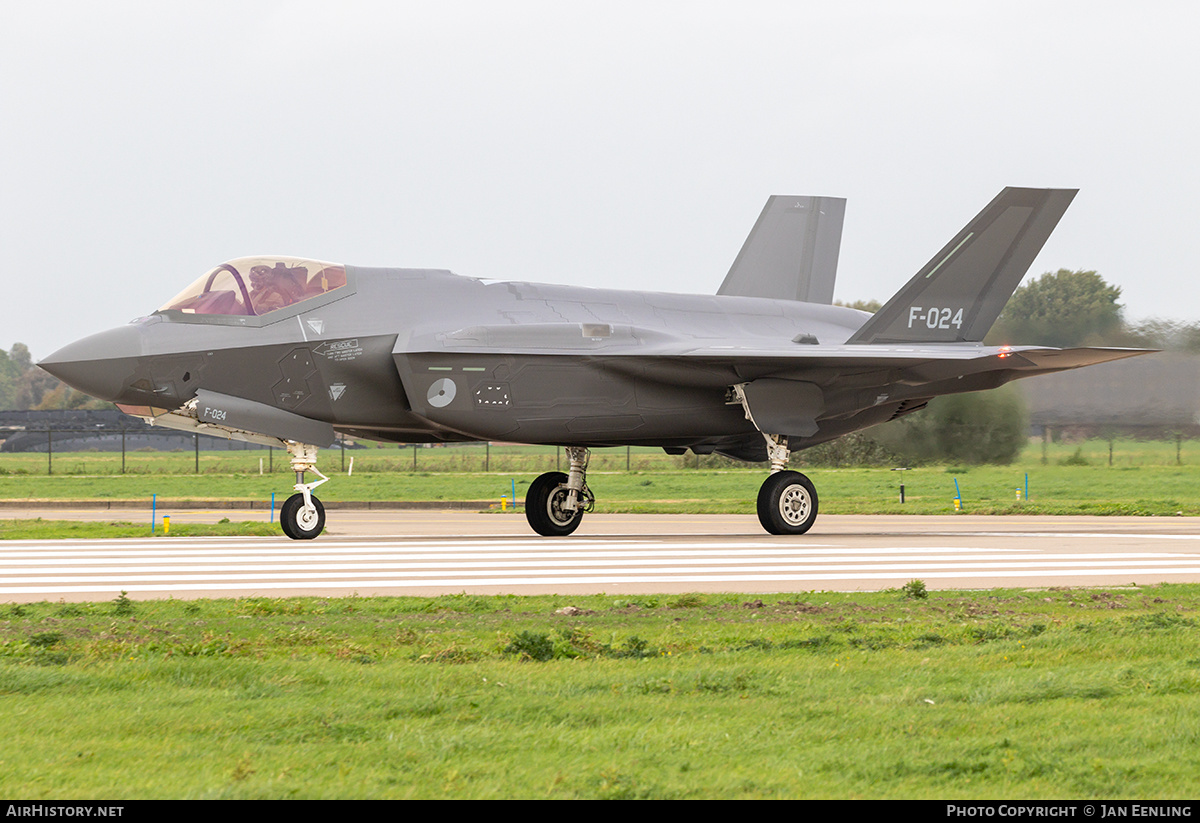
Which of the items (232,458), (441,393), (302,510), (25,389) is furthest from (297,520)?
(25,389)

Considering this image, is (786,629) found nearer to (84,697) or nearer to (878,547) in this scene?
(84,697)

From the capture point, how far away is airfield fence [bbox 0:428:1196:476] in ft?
83.7

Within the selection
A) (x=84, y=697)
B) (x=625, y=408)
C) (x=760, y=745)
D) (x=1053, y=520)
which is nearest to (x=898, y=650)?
(x=760, y=745)

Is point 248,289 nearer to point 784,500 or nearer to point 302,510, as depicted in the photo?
point 302,510

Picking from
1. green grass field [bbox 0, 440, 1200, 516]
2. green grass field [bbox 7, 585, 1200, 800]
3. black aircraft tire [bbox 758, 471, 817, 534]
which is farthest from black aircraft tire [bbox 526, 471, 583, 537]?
green grass field [bbox 7, 585, 1200, 800]

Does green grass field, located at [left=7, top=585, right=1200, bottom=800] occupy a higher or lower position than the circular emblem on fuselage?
lower

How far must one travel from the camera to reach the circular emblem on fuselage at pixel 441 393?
55.8 ft

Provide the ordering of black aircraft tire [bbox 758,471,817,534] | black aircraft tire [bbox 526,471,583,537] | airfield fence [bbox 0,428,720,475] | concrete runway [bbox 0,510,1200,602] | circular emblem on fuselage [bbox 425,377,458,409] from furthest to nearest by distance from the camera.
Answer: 1. airfield fence [bbox 0,428,720,475]
2. black aircraft tire [bbox 526,471,583,537]
3. black aircraft tire [bbox 758,471,817,534]
4. circular emblem on fuselage [bbox 425,377,458,409]
5. concrete runway [bbox 0,510,1200,602]

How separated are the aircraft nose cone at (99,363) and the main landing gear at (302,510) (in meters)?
2.35

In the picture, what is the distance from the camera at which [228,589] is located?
1037 centimetres

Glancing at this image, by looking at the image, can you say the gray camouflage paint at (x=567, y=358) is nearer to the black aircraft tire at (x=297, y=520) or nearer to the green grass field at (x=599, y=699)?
the black aircraft tire at (x=297, y=520)

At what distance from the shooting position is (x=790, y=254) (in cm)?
2388

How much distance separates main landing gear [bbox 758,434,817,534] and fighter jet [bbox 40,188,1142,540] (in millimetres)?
25

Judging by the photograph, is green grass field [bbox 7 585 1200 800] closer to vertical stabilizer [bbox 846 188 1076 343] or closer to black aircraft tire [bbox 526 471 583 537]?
black aircraft tire [bbox 526 471 583 537]
